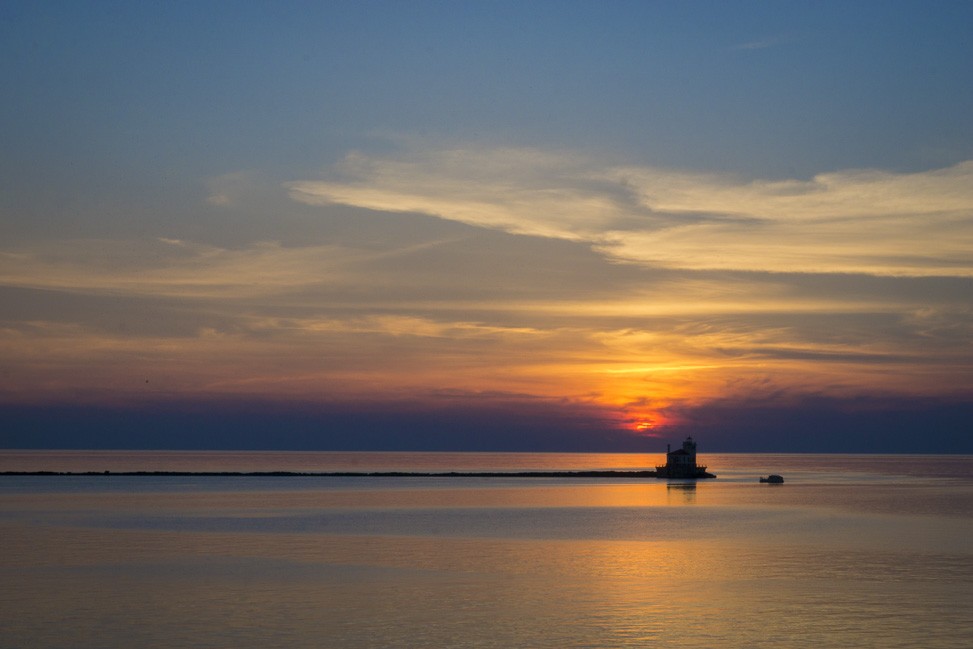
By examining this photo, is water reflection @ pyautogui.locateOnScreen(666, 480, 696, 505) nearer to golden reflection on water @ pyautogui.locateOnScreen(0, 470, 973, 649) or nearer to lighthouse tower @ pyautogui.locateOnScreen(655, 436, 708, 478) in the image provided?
lighthouse tower @ pyautogui.locateOnScreen(655, 436, 708, 478)

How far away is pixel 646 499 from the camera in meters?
95.9

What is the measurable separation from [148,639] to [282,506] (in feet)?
183

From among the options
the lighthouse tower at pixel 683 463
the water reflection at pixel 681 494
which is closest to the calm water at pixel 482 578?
the water reflection at pixel 681 494

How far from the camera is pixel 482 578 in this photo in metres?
38.0

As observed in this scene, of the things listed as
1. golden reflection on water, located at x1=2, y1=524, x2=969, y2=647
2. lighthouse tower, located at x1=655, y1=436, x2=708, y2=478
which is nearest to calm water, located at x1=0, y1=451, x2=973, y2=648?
golden reflection on water, located at x1=2, y1=524, x2=969, y2=647

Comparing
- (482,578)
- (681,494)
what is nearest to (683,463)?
(681,494)

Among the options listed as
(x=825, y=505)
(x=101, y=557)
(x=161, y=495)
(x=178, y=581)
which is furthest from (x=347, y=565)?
(x=161, y=495)

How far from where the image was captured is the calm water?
1094 inches

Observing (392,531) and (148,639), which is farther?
(392,531)

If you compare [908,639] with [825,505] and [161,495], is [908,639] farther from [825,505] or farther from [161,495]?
[161,495]

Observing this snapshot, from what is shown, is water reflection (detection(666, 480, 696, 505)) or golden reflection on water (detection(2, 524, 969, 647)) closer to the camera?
golden reflection on water (detection(2, 524, 969, 647))

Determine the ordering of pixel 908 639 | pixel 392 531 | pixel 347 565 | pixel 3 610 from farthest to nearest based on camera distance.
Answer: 1. pixel 392 531
2. pixel 347 565
3. pixel 3 610
4. pixel 908 639

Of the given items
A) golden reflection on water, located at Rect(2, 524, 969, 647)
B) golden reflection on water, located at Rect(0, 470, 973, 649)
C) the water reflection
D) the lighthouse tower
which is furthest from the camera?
the lighthouse tower

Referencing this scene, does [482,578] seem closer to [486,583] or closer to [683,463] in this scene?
[486,583]
